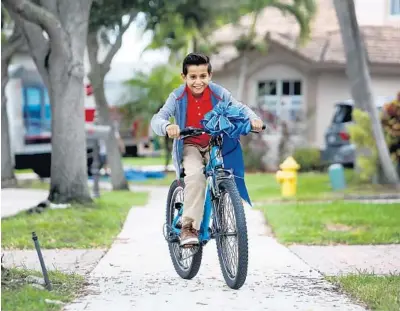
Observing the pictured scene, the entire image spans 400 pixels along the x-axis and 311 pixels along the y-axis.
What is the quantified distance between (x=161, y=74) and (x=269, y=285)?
68.8ft

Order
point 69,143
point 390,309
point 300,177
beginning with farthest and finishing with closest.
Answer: point 300,177 < point 69,143 < point 390,309

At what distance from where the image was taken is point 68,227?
10.7m

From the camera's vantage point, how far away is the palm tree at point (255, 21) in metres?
25.3

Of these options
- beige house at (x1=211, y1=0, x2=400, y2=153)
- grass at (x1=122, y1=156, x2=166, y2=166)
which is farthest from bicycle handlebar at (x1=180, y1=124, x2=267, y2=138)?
grass at (x1=122, y1=156, x2=166, y2=166)

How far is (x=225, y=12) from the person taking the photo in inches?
780

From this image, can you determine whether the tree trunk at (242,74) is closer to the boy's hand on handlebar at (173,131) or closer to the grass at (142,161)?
the grass at (142,161)

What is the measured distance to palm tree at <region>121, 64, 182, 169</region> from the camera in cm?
2753

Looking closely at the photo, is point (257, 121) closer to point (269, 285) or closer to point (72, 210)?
point (269, 285)

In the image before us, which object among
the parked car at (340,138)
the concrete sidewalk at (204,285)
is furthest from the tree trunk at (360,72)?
the concrete sidewalk at (204,285)

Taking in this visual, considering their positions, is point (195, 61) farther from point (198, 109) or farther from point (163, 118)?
Answer: point (163, 118)

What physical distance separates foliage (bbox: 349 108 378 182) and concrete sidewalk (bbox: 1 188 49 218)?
19.8 ft

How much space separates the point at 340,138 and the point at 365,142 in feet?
17.4

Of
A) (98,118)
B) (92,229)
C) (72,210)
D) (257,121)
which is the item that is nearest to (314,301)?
(257,121)

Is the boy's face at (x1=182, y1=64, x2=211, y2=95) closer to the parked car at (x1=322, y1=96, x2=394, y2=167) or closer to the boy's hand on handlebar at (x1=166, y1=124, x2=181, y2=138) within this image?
the boy's hand on handlebar at (x1=166, y1=124, x2=181, y2=138)
